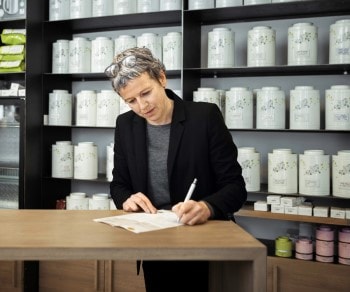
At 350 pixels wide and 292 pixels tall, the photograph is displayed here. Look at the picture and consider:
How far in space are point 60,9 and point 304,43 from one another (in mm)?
1807

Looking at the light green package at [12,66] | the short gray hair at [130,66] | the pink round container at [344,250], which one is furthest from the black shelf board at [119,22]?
the pink round container at [344,250]

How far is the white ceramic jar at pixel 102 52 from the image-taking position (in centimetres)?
307

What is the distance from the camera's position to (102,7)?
3.09 meters

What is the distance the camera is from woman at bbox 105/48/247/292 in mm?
1508

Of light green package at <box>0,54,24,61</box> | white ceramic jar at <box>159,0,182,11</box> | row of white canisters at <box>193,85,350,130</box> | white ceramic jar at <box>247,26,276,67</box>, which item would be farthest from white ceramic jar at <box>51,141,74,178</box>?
white ceramic jar at <box>247,26,276,67</box>

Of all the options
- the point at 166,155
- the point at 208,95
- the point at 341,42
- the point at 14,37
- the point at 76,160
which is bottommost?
the point at 76,160

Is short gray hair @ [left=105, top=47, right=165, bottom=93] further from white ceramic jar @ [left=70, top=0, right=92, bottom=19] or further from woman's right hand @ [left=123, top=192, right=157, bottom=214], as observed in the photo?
white ceramic jar @ [left=70, top=0, right=92, bottom=19]

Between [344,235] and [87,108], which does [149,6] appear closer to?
[87,108]

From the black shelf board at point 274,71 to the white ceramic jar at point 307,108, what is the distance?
167 mm

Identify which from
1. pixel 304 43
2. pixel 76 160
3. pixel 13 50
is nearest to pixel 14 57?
pixel 13 50

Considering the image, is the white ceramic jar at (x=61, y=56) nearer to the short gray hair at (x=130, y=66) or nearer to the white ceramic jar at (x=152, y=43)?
the white ceramic jar at (x=152, y=43)

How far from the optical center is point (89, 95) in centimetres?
312

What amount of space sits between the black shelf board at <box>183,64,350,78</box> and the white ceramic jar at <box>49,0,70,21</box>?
1.09m

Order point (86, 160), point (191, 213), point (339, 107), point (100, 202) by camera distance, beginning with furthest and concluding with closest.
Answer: point (86, 160) < point (100, 202) < point (339, 107) < point (191, 213)
